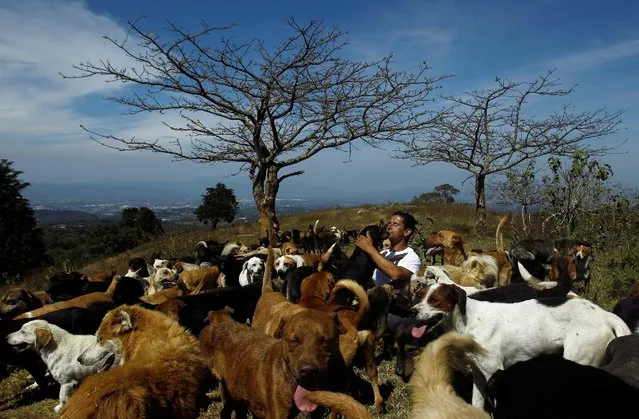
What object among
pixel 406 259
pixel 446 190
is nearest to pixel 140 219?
pixel 446 190

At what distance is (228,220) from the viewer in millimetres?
53094

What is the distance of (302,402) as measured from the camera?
141 inches

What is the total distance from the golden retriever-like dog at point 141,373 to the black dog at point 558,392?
2145 mm

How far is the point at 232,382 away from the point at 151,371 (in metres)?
1.02

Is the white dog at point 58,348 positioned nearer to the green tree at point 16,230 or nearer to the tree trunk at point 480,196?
the tree trunk at point 480,196

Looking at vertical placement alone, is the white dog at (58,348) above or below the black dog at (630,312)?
below

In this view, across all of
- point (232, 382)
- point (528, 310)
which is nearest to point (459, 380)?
point (528, 310)

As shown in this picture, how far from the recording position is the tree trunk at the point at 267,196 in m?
15.8

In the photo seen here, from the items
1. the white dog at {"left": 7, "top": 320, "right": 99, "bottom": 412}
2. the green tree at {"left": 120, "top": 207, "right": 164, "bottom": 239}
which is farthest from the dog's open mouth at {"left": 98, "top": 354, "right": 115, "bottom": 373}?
the green tree at {"left": 120, "top": 207, "right": 164, "bottom": 239}

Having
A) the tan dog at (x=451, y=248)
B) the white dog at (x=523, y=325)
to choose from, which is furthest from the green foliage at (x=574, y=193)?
the white dog at (x=523, y=325)

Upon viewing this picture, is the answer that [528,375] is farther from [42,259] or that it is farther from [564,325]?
[42,259]

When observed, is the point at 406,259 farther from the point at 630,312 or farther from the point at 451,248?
the point at 451,248

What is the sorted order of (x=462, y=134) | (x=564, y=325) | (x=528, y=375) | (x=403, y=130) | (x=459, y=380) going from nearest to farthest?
(x=528, y=375) < (x=564, y=325) < (x=459, y=380) < (x=403, y=130) < (x=462, y=134)

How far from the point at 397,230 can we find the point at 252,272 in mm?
4588
